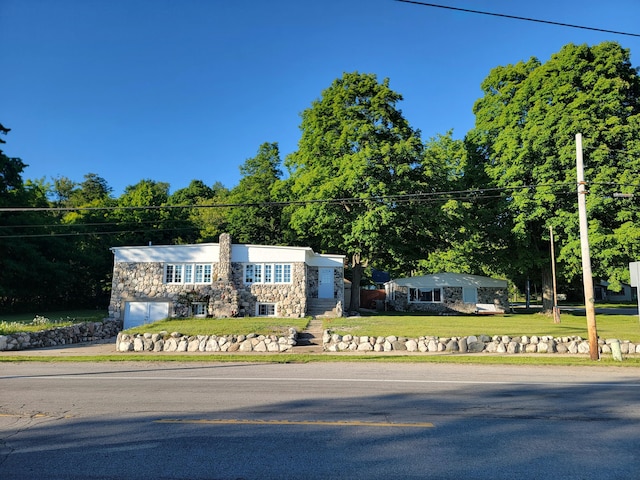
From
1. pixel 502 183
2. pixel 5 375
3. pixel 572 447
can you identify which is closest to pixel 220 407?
pixel 572 447

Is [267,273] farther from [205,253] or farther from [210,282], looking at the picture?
[205,253]

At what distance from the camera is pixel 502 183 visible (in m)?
29.8

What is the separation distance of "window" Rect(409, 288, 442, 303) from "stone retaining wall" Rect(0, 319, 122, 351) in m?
24.1

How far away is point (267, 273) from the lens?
28.0 m

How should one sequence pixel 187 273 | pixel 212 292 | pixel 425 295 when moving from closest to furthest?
pixel 212 292 → pixel 187 273 → pixel 425 295

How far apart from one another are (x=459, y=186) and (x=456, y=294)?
10.6 metres

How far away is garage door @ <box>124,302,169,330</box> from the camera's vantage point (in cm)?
2777

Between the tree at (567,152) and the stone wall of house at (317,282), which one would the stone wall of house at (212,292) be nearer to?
the stone wall of house at (317,282)

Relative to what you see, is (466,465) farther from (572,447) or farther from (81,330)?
(81,330)

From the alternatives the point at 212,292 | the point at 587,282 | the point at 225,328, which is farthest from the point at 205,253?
the point at 587,282

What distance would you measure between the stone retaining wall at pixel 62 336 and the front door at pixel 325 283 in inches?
510

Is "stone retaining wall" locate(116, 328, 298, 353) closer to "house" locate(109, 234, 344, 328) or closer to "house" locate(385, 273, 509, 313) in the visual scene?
"house" locate(109, 234, 344, 328)

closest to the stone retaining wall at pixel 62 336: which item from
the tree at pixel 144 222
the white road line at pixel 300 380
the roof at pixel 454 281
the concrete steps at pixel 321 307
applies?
the white road line at pixel 300 380

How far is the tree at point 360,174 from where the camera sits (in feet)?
94.7
